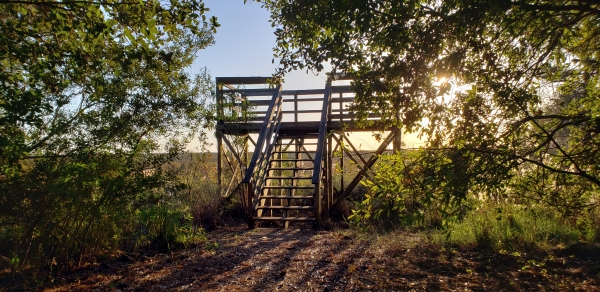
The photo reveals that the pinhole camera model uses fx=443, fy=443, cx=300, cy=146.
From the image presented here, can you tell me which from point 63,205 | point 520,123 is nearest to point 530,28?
point 520,123

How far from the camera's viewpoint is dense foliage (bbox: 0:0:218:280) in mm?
3932

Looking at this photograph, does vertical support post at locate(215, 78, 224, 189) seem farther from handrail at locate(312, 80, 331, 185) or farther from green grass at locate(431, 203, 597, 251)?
green grass at locate(431, 203, 597, 251)

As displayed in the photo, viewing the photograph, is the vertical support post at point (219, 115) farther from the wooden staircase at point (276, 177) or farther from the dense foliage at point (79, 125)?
the dense foliage at point (79, 125)

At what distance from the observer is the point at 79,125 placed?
488 cm

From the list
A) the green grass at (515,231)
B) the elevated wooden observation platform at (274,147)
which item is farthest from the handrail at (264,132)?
the green grass at (515,231)

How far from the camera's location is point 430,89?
413 centimetres

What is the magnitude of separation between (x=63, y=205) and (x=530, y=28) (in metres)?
5.34

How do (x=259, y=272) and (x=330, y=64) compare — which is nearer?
(x=330, y=64)

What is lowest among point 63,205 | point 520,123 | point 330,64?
point 63,205

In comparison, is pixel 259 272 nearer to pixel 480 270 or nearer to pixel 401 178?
pixel 401 178

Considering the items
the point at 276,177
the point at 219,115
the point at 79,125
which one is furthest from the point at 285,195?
the point at 79,125

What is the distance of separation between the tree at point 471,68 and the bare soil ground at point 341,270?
3.22ft

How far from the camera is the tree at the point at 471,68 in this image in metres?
4.01

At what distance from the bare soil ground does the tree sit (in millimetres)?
981
